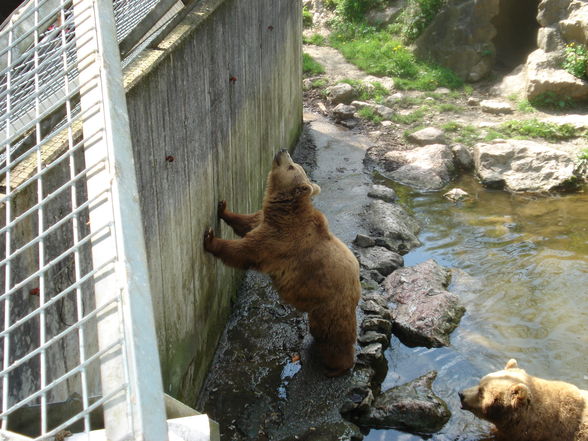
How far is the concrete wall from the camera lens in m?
4.64

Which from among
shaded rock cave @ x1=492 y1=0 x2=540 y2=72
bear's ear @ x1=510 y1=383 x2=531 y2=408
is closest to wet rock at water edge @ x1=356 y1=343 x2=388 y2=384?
bear's ear @ x1=510 y1=383 x2=531 y2=408

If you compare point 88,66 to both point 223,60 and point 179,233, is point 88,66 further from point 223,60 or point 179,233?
point 223,60

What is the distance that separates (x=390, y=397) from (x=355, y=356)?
23.9 inches

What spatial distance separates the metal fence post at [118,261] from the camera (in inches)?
47.4

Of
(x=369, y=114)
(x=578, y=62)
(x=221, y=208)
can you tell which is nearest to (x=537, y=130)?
(x=578, y=62)

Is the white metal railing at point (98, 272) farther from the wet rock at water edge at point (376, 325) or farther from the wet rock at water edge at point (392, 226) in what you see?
the wet rock at water edge at point (392, 226)

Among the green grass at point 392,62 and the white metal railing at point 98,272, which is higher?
the white metal railing at point 98,272

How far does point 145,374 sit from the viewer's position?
4.05 feet

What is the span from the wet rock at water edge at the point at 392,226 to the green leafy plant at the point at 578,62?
5616mm

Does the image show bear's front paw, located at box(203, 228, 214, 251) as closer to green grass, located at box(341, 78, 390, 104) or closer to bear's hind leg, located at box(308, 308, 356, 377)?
bear's hind leg, located at box(308, 308, 356, 377)

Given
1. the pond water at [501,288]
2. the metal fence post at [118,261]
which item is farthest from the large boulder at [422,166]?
the metal fence post at [118,261]

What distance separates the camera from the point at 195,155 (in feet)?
18.4

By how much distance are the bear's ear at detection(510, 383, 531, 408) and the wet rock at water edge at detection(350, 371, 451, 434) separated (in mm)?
832

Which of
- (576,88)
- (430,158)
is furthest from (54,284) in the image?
(576,88)
